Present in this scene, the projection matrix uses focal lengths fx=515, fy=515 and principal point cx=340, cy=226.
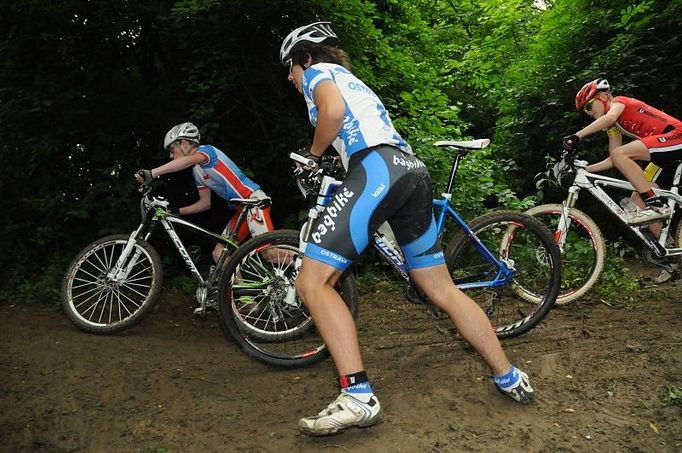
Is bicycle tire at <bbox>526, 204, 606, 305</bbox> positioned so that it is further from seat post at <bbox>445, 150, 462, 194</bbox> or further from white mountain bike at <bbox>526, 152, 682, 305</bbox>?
seat post at <bbox>445, 150, 462, 194</bbox>

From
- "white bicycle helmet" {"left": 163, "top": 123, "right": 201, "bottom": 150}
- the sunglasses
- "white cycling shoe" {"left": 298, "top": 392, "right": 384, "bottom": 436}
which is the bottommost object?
"white cycling shoe" {"left": 298, "top": 392, "right": 384, "bottom": 436}

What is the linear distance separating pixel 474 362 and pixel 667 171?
127 inches

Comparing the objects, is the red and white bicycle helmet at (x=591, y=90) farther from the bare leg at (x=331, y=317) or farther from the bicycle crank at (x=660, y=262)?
the bare leg at (x=331, y=317)

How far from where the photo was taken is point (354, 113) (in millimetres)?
2803

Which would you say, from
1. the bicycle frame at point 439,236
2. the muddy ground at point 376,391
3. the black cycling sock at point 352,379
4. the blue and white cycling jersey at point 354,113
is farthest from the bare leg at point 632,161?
the black cycling sock at point 352,379

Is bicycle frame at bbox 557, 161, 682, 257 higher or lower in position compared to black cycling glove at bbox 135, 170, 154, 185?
lower

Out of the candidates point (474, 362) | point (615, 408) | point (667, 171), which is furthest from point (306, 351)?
point (667, 171)

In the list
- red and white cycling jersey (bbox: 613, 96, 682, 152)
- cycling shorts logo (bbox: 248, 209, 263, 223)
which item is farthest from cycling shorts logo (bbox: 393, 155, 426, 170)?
red and white cycling jersey (bbox: 613, 96, 682, 152)

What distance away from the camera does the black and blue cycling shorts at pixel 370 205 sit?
2617 mm

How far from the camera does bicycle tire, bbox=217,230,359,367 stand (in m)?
3.58

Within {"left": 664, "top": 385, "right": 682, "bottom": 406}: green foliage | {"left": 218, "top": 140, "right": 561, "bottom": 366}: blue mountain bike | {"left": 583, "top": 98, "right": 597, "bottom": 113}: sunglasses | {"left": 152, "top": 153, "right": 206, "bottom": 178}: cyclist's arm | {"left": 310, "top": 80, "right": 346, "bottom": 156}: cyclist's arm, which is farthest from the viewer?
{"left": 583, "top": 98, "right": 597, "bottom": 113}: sunglasses

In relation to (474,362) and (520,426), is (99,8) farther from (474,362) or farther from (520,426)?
(520,426)

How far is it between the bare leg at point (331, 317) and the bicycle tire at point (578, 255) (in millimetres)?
2297

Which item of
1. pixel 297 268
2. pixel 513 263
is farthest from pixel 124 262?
pixel 513 263
